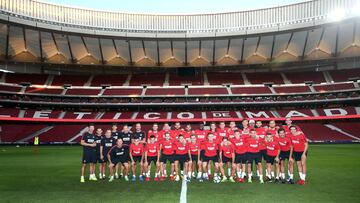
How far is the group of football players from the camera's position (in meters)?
12.4

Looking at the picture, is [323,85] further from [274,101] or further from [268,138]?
[268,138]

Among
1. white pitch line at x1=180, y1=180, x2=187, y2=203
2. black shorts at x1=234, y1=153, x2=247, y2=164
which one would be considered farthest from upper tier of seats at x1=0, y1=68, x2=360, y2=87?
white pitch line at x1=180, y1=180, x2=187, y2=203

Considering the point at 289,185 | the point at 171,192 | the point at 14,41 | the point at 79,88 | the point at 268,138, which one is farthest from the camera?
the point at 79,88

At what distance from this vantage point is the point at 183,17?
2124 inches

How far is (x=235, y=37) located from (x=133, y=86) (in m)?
18.8

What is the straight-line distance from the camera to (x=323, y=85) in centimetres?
5006

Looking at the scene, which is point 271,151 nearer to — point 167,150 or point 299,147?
point 299,147

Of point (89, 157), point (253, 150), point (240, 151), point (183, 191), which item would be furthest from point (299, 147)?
point (89, 157)

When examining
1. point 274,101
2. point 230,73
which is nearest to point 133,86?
point 230,73

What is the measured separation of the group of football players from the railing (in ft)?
124

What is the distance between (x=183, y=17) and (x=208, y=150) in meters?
43.9

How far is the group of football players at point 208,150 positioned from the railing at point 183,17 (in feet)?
124

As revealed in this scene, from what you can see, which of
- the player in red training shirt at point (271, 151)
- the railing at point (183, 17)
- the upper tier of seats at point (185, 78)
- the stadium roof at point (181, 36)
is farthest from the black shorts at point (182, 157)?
the upper tier of seats at point (185, 78)

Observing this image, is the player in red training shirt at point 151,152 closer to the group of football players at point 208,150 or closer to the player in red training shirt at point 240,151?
the group of football players at point 208,150
